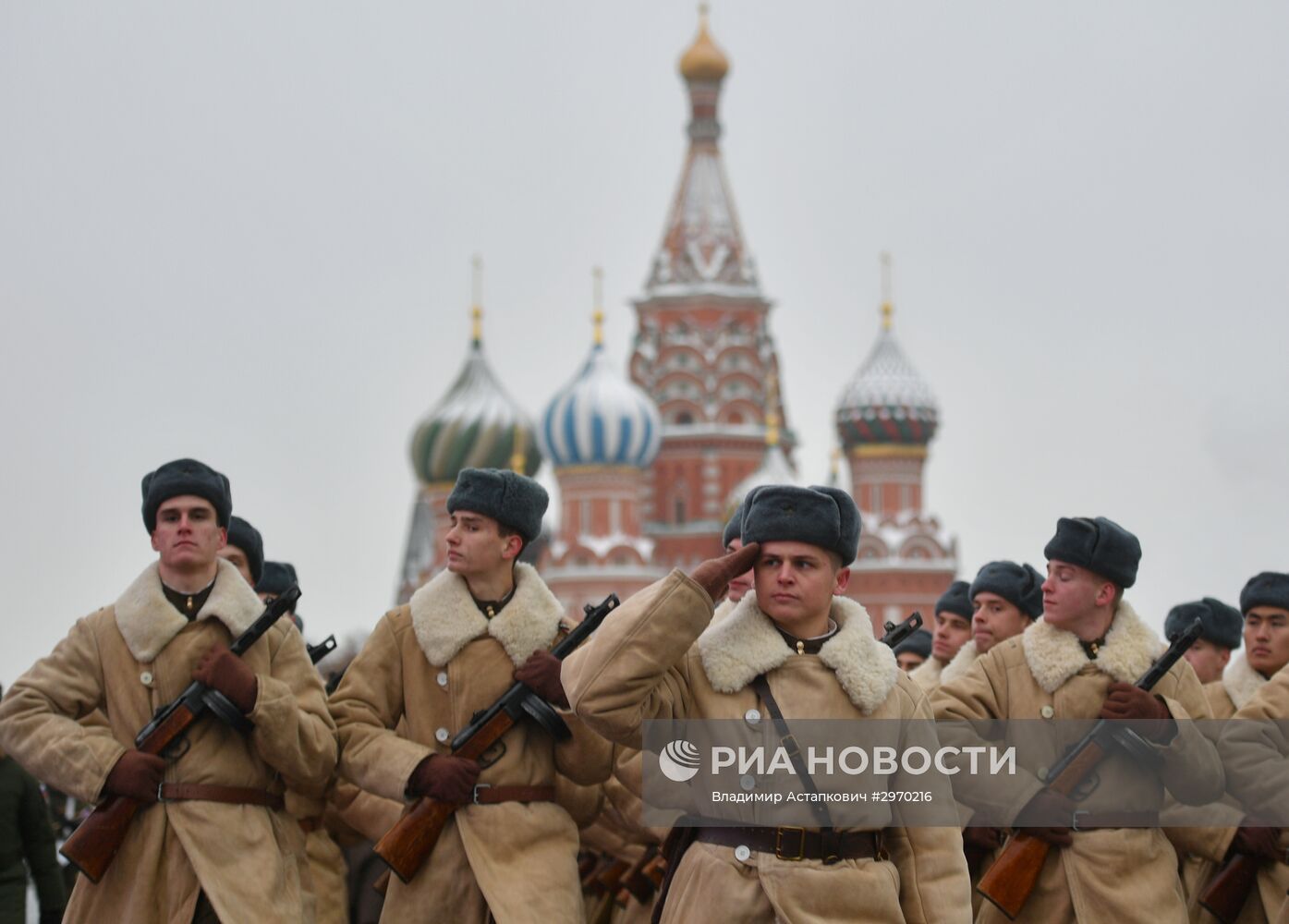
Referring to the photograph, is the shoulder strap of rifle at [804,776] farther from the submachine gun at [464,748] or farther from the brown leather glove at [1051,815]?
the brown leather glove at [1051,815]

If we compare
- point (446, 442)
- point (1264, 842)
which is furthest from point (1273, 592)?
point (446, 442)

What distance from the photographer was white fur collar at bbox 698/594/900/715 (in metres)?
5.61

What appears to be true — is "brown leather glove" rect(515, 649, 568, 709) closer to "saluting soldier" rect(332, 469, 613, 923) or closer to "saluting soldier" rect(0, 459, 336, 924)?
"saluting soldier" rect(332, 469, 613, 923)

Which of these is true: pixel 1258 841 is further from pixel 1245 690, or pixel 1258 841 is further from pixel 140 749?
pixel 140 749

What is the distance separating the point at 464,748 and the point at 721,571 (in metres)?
1.50

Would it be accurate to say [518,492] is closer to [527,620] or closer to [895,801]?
[527,620]

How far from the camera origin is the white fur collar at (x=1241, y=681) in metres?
8.01

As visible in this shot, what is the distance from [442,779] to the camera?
667cm

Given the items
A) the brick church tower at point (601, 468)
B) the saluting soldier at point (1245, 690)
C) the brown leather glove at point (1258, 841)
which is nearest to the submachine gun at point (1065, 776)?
the saluting soldier at point (1245, 690)

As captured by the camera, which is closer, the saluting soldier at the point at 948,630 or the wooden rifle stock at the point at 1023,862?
the wooden rifle stock at the point at 1023,862

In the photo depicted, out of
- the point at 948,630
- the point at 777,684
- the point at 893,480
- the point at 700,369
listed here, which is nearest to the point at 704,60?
the point at 700,369

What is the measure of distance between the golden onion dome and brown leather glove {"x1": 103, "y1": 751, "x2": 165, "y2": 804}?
5519 cm

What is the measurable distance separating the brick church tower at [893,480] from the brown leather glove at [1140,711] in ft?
161

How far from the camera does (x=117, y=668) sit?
22.0 feet
